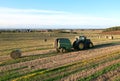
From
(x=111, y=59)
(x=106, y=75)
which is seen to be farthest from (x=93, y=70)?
(x=111, y=59)

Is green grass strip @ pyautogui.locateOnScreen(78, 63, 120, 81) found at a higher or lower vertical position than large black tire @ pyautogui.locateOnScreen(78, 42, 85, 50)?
lower

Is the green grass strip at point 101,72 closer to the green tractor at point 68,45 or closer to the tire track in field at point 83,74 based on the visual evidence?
the tire track in field at point 83,74

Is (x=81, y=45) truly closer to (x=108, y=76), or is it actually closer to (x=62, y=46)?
(x=62, y=46)

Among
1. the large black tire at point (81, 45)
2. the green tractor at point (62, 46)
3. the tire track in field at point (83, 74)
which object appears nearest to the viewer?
the tire track in field at point (83, 74)

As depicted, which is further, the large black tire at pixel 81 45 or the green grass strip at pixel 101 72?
the large black tire at pixel 81 45

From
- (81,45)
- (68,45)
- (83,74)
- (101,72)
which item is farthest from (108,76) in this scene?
(81,45)

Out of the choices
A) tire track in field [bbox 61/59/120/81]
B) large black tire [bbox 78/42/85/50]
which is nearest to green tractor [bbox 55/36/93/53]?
large black tire [bbox 78/42/85/50]

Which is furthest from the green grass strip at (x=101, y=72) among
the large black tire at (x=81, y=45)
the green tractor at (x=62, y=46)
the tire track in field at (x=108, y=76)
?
the large black tire at (x=81, y=45)

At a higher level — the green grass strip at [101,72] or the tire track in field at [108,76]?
the green grass strip at [101,72]

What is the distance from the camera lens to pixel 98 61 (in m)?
18.1

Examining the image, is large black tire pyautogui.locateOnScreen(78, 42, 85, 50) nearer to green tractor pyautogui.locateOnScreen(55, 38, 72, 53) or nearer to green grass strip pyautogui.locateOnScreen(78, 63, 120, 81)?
green tractor pyautogui.locateOnScreen(55, 38, 72, 53)

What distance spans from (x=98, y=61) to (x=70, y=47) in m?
7.09

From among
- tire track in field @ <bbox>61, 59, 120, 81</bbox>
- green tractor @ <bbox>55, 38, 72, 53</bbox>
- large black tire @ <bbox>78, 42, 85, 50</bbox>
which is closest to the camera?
tire track in field @ <bbox>61, 59, 120, 81</bbox>

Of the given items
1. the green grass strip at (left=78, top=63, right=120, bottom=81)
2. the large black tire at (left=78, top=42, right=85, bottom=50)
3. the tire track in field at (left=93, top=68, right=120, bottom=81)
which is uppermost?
the large black tire at (left=78, top=42, right=85, bottom=50)
